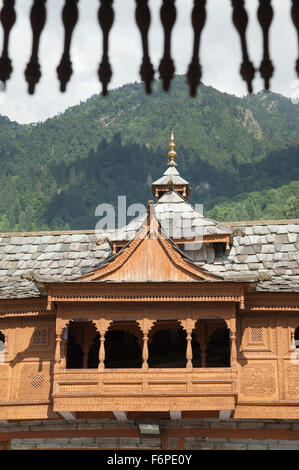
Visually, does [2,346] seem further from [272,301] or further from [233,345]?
[272,301]

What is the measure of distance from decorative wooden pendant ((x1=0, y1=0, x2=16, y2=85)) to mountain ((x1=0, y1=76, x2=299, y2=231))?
7453 centimetres

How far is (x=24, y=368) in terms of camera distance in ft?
65.4

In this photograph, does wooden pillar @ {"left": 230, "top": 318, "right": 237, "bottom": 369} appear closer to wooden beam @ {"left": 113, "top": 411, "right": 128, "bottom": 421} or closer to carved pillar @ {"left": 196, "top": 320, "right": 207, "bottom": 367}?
carved pillar @ {"left": 196, "top": 320, "right": 207, "bottom": 367}

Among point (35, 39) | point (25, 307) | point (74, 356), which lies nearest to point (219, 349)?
point (74, 356)

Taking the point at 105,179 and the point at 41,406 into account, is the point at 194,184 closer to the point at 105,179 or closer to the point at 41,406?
the point at 105,179

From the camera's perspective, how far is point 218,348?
2177 centimetres

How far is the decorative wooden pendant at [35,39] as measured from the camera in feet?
15.4

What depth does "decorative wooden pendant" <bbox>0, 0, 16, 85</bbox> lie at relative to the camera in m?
4.66

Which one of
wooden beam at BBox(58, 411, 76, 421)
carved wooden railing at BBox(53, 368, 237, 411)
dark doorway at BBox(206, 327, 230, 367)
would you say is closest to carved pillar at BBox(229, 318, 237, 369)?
carved wooden railing at BBox(53, 368, 237, 411)

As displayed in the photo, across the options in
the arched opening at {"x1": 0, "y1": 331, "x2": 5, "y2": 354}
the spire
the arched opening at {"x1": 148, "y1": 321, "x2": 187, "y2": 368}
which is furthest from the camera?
the spire

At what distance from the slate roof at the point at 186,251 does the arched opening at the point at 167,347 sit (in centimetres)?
200

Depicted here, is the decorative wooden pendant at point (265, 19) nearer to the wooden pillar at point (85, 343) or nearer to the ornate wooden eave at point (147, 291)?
the ornate wooden eave at point (147, 291)

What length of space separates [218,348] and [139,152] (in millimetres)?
87661
